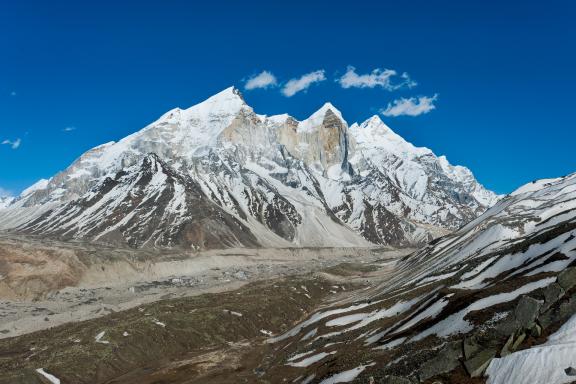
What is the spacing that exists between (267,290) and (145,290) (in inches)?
2395

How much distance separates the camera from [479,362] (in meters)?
31.1

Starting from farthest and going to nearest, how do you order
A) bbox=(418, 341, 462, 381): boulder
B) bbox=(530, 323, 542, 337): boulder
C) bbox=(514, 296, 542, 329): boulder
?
bbox=(514, 296, 542, 329): boulder < bbox=(418, 341, 462, 381): boulder < bbox=(530, 323, 542, 337): boulder

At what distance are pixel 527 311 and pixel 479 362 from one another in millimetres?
5434

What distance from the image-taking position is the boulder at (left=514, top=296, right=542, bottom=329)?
3322 centimetres

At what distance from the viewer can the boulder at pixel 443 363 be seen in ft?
109

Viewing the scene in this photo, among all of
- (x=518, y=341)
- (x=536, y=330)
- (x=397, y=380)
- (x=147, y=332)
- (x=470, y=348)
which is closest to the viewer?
(x=518, y=341)

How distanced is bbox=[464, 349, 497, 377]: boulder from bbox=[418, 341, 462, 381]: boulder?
5.55 ft

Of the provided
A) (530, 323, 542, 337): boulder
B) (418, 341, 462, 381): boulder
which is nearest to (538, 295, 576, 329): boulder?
(530, 323, 542, 337): boulder

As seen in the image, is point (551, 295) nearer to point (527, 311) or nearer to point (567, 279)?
point (567, 279)

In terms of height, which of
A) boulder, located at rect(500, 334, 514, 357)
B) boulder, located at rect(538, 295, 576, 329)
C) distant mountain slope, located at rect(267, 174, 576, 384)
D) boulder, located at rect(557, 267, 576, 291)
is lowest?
distant mountain slope, located at rect(267, 174, 576, 384)

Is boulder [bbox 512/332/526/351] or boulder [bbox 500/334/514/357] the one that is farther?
boulder [bbox 512/332/526/351]

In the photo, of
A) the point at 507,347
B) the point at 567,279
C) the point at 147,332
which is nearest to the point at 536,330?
the point at 507,347

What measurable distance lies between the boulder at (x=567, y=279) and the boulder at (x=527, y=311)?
2687 millimetres

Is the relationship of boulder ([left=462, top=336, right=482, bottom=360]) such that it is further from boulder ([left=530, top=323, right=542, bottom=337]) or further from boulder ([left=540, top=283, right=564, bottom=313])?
boulder ([left=540, top=283, right=564, bottom=313])
